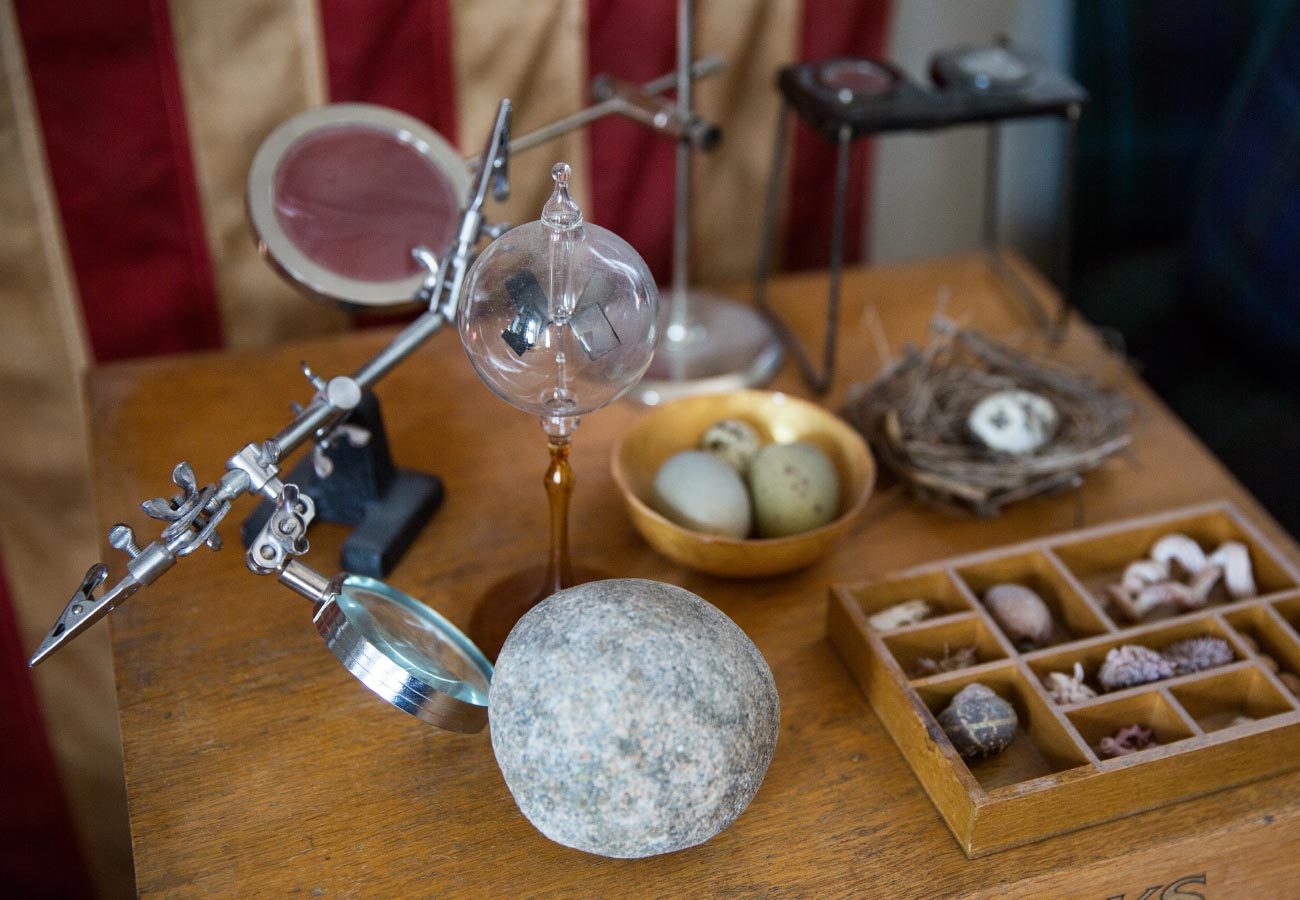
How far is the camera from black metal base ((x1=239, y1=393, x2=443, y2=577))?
845 mm

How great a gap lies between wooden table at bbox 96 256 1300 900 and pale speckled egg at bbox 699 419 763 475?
0.28 feet

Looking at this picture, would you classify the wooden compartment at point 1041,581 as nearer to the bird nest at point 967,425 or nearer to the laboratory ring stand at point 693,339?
the bird nest at point 967,425

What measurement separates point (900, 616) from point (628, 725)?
0.27 meters

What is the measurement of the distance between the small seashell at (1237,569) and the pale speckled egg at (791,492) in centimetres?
27

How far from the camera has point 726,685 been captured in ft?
1.98

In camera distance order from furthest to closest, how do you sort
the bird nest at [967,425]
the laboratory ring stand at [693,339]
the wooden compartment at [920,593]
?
the laboratory ring stand at [693,339] < the bird nest at [967,425] < the wooden compartment at [920,593]

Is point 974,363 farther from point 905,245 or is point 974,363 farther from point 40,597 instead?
point 40,597

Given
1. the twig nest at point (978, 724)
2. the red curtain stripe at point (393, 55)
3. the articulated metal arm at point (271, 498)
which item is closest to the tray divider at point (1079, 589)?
the twig nest at point (978, 724)

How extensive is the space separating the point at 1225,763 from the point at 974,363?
0.46 meters

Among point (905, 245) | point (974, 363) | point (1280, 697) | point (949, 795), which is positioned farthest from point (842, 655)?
point (905, 245)

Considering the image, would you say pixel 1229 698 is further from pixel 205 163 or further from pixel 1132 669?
pixel 205 163

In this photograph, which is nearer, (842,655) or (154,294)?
(842,655)

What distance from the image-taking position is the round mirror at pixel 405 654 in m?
0.65

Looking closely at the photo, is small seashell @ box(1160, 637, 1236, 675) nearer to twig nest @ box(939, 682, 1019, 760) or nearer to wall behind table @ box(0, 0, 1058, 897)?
twig nest @ box(939, 682, 1019, 760)
